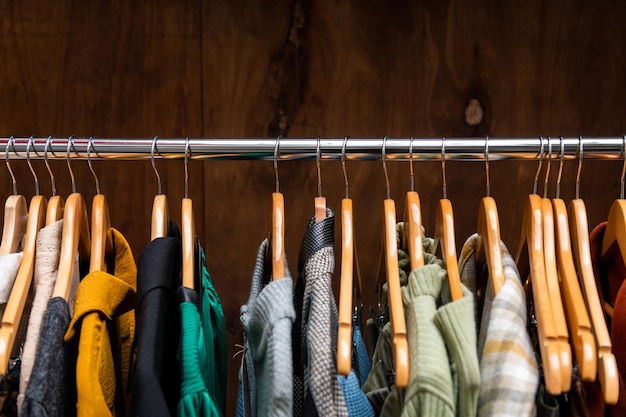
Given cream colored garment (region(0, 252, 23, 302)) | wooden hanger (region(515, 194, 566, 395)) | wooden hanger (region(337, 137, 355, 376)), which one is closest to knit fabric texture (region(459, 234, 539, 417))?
wooden hanger (region(515, 194, 566, 395))

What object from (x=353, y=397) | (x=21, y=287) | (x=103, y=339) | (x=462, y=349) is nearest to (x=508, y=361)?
(x=462, y=349)

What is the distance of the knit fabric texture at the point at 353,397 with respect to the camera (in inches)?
25.1

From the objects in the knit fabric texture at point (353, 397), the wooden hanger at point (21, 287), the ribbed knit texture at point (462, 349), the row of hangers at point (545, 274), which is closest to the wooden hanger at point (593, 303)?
the row of hangers at point (545, 274)

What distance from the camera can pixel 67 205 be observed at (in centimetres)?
75

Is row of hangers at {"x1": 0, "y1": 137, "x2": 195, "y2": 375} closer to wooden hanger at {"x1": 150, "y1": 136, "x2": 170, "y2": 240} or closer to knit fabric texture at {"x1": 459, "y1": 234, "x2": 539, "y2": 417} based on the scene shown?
wooden hanger at {"x1": 150, "y1": 136, "x2": 170, "y2": 240}

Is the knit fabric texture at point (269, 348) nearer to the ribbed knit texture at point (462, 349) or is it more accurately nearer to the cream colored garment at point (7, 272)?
the ribbed knit texture at point (462, 349)

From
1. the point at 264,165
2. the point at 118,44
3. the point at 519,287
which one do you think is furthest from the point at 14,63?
the point at 519,287

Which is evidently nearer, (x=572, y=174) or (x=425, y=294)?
(x=425, y=294)

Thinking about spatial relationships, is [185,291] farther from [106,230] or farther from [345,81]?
[345,81]

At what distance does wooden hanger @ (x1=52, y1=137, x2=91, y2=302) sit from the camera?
70 centimetres

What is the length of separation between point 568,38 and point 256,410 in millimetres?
879

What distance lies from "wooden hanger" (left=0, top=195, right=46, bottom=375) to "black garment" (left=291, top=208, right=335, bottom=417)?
282 mm

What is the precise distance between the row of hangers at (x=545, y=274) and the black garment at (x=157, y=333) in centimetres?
11

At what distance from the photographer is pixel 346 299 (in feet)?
2.24
